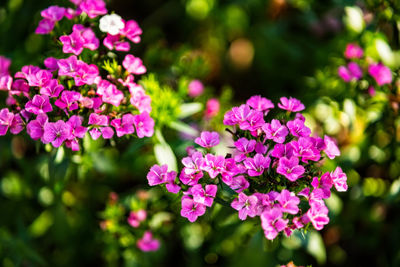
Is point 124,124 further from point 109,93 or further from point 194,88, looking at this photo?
point 194,88

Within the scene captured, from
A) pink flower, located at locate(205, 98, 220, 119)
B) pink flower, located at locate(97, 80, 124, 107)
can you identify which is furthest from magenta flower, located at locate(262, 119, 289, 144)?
pink flower, located at locate(205, 98, 220, 119)

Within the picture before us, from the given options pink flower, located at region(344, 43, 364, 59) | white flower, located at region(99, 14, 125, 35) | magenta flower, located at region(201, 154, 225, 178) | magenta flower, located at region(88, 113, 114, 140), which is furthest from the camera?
pink flower, located at region(344, 43, 364, 59)

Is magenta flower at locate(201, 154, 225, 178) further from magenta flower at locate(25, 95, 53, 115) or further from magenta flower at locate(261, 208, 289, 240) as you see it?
magenta flower at locate(25, 95, 53, 115)

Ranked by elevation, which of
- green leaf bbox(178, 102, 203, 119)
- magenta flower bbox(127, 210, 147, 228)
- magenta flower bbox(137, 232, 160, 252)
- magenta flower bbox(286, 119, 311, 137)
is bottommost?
magenta flower bbox(137, 232, 160, 252)

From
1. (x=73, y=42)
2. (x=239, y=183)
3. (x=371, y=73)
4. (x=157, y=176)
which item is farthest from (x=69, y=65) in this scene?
(x=371, y=73)

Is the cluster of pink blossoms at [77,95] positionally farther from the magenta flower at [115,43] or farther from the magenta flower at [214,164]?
the magenta flower at [214,164]
